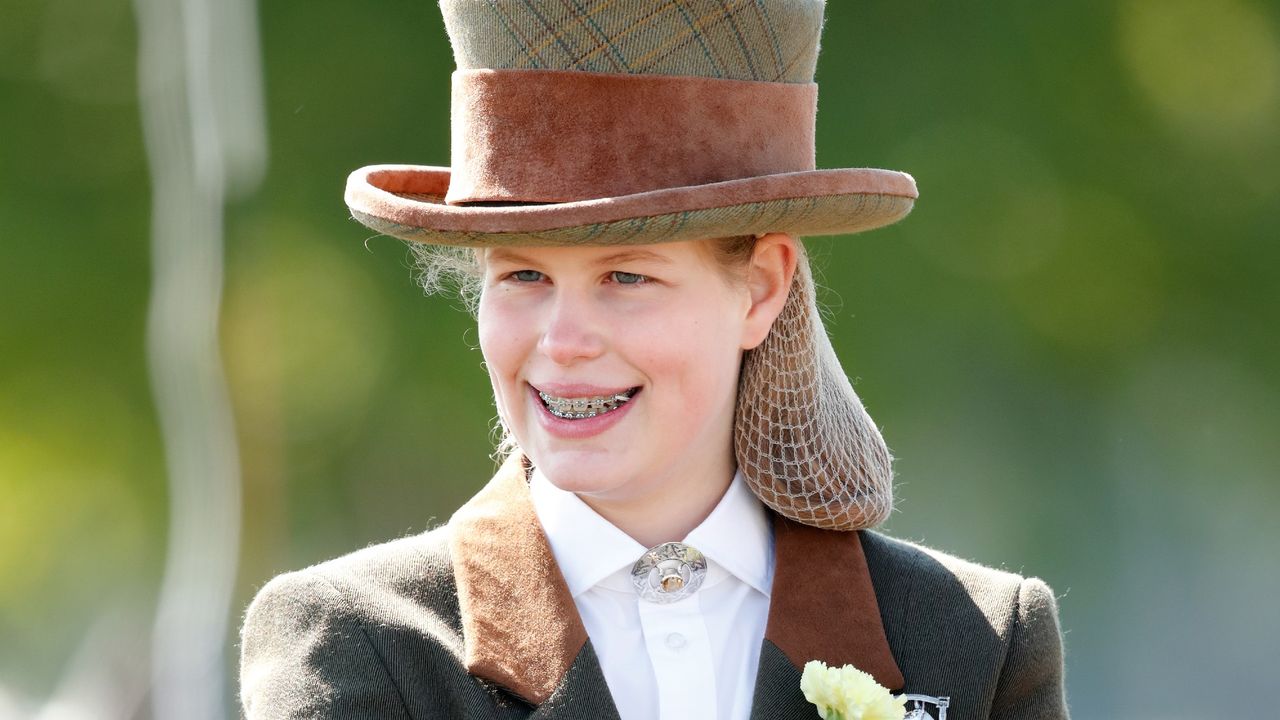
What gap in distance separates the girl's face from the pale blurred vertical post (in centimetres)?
323

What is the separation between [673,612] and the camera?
2514mm

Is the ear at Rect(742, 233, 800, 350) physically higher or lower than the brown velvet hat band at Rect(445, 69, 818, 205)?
lower

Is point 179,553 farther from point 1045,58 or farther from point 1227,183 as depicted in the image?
point 1227,183

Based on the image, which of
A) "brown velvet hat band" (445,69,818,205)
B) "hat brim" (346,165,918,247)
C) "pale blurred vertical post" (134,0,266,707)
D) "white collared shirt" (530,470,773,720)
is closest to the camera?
"hat brim" (346,165,918,247)

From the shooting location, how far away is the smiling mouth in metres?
2.40

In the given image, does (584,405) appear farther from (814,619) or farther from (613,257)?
(814,619)

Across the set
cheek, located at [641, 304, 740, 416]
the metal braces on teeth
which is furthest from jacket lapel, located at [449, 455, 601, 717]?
cheek, located at [641, 304, 740, 416]

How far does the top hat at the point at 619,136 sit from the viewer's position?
224 cm

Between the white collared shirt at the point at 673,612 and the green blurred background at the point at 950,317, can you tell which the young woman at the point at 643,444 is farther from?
the green blurred background at the point at 950,317

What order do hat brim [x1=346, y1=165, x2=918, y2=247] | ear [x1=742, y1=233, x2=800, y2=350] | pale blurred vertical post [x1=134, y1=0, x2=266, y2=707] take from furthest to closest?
pale blurred vertical post [x1=134, y1=0, x2=266, y2=707], ear [x1=742, y1=233, x2=800, y2=350], hat brim [x1=346, y1=165, x2=918, y2=247]

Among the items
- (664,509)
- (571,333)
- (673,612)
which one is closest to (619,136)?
(571,333)

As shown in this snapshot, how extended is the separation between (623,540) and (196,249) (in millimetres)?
3345

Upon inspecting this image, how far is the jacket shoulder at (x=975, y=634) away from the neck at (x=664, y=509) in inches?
12.9

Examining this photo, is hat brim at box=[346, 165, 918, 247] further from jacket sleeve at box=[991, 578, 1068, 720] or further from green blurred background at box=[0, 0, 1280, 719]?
green blurred background at box=[0, 0, 1280, 719]
